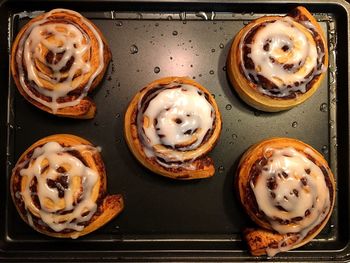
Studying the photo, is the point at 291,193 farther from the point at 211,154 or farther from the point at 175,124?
the point at 175,124

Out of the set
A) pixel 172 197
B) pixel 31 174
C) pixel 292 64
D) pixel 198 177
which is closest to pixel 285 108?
pixel 292 64

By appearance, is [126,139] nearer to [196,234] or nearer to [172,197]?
[172,197]

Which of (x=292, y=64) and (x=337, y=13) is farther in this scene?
(x=337, y=13)

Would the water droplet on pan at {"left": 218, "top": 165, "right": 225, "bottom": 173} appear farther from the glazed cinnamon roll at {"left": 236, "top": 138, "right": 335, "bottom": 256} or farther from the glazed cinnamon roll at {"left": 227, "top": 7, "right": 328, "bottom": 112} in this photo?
the glazed cinnamon roll at {"left": 227, "top": 7, "right": 328, "bottom": 112}

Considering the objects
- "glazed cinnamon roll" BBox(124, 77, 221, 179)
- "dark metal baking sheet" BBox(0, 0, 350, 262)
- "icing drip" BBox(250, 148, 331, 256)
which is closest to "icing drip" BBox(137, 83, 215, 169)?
"glazed cinnamon roll" BBox(124, 77, 221, 179)

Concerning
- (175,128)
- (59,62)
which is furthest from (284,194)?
(59,62)

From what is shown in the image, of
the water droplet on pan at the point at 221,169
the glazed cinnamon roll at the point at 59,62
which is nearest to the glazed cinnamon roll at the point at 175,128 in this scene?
the water droplet on pan at the point at 221,169

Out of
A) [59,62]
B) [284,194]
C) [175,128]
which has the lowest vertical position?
[284,194]
